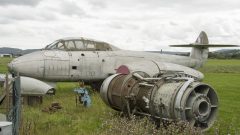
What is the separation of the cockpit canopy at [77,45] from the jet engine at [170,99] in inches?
258

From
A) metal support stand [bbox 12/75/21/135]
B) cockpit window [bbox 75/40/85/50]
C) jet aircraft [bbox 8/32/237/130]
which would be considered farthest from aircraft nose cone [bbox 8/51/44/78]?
metal support stand [bbox 12/75/21/135]

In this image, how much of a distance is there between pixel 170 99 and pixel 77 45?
8.98m

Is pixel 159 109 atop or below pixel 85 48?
below

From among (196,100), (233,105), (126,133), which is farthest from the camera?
(233,105)

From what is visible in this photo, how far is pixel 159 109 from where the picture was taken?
27.3ft

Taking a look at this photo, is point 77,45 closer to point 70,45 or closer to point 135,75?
point 70,45

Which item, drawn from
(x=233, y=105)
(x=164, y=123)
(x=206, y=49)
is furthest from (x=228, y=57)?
(x=164, y=123)

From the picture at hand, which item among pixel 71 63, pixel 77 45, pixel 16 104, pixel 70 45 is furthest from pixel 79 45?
pixel 16 104

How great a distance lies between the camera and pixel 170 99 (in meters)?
8.03

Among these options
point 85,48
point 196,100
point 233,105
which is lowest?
point 233,105

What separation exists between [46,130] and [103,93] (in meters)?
2.48

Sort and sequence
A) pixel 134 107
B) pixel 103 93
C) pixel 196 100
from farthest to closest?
pixel 103 93 → pixel 134 107 → pixel 196 100

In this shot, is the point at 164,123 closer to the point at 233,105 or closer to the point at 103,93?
the point at 103,93

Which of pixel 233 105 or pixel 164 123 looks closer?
pixel 164 123
